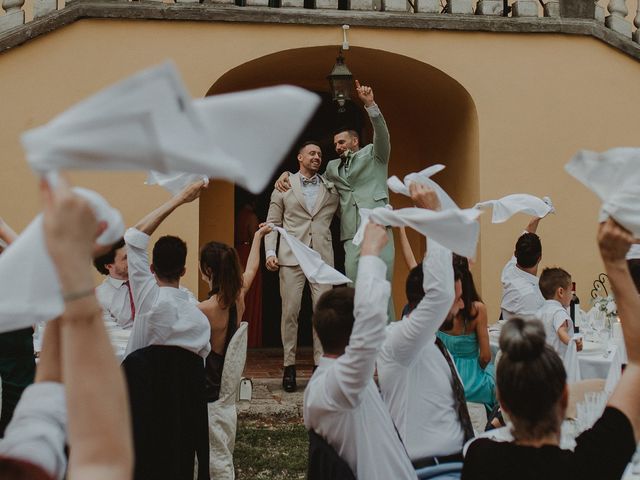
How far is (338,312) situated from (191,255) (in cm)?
524

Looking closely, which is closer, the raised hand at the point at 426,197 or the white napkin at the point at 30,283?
the white napkin at the point at 30,283

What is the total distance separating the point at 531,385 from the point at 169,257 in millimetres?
2341

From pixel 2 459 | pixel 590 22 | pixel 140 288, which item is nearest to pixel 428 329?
pixel 140 288

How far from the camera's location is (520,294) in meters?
6.07

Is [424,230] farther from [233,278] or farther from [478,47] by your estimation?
[478,47]

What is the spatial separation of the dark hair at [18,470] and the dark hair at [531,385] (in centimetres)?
112

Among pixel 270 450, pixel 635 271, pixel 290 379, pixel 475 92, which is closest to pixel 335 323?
pixel 635 271

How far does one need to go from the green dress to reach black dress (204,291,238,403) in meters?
1.26

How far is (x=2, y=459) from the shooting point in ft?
4.75

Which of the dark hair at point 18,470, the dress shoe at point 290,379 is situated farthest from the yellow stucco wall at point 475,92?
the dark hair at point 18,470

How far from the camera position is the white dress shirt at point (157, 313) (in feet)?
11.8

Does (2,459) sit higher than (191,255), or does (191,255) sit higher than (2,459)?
(2,459)

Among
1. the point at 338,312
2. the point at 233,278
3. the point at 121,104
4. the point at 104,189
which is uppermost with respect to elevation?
the point at 121,104

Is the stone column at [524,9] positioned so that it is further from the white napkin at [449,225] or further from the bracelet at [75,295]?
the bracelet at [75,295]
